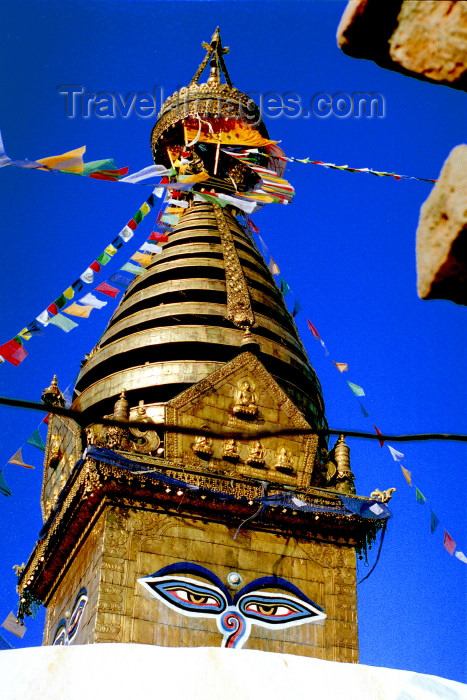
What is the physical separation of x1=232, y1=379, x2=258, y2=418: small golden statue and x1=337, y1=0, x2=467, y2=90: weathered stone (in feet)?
35.4

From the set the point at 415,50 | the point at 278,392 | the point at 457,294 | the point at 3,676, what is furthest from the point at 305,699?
the point at 278,392

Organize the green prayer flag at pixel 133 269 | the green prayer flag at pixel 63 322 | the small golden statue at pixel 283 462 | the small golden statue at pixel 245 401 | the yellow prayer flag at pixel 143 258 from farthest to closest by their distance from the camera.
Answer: the yellow prayer flag at pixel 143 258 → the green prayer flag at pixel 133 269 → the green prayer flag at pixel 63 322 → the small golden statue at pixel 245 401 → the small golden statue at pixel 283 462

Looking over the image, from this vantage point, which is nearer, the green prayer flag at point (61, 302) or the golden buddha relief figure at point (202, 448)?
the golden buddha relief figure at point (202, 448)

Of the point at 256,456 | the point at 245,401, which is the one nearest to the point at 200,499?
the point at 256,456

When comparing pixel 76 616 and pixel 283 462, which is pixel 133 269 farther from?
pixel 76 616

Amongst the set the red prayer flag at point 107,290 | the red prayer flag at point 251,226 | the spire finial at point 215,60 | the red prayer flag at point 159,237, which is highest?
the spire finial at point 215,60

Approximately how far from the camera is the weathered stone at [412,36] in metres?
2.81

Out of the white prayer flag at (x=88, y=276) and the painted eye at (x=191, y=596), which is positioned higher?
the white prayer flag at (x=88, y=276)

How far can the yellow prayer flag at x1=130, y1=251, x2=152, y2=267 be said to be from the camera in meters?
18.9

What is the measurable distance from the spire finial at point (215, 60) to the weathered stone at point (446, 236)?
2206cm

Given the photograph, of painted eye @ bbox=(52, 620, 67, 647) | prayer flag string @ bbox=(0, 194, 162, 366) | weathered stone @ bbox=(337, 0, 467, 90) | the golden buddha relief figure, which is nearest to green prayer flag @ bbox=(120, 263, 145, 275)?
prayer flag string @ bbox=(0, 194, 162, 366)

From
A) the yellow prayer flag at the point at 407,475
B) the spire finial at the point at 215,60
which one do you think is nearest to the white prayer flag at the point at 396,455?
the yellow prayer flag at the point at 407,475

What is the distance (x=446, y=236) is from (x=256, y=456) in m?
10.9

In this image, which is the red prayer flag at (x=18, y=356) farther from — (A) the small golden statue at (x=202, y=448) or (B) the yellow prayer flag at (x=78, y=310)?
(A) the small golden statue at (x=202, y=448)
